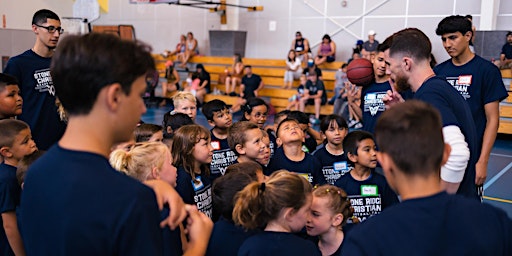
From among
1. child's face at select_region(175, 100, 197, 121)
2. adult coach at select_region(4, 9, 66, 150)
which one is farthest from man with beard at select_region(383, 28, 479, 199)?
adult coach at select_region(4, 9, 66, 150)

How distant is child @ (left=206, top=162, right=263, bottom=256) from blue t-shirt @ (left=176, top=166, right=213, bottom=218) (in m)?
0.64

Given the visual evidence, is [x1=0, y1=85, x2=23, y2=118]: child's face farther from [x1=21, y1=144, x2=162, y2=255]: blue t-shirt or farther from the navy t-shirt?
the navy t-shirt

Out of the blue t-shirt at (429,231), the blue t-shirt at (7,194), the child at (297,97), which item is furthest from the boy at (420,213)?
the child at (297,97)

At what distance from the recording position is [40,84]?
432 cm

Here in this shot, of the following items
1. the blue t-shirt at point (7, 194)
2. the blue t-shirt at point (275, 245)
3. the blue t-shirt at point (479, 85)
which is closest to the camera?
the blue t-shirt at point (275, 245)

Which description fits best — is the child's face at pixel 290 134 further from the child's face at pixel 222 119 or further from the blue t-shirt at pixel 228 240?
the blue t-shirt at pixel 228 240

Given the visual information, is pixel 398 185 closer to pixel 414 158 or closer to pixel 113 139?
pixel 414 158

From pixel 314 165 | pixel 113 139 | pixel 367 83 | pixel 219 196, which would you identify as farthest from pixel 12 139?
pixel 367 83

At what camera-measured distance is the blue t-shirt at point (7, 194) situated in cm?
284

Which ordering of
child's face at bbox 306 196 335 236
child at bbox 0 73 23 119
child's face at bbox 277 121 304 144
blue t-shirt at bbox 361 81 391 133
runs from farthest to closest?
blue t-shirt at bbox 361 81 391 133
child's face at bbox 277 121 304 144
child at bbox 0 73 23 119
child's face at bbox 306 196 335 236

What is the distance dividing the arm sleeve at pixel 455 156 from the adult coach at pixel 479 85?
177cm

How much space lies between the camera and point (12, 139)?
322cm

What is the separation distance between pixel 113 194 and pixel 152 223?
5.7 inches

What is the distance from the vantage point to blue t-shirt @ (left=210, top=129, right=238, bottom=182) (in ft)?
15.3
